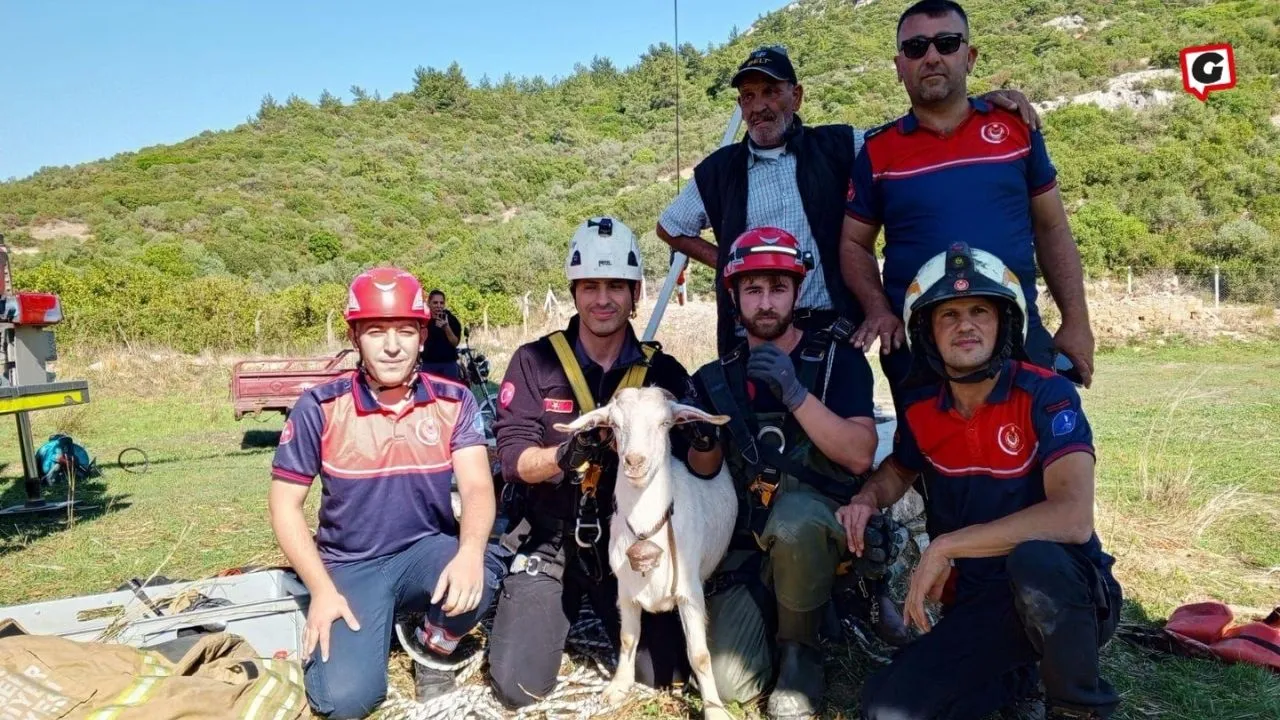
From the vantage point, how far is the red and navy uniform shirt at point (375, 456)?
4.46 m

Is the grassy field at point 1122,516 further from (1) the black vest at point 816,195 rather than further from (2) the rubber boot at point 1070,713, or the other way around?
(1) the black vest at point 816,195

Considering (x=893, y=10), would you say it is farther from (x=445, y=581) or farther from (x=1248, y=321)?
(x=445, y=581)

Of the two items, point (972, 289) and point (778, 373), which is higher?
point (972, 289)

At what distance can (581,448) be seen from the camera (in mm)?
3975

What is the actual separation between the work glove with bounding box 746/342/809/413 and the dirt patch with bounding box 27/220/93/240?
59.6 meters

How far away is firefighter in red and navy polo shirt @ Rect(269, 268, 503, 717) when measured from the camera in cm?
421

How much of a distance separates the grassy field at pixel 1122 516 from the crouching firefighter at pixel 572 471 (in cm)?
72

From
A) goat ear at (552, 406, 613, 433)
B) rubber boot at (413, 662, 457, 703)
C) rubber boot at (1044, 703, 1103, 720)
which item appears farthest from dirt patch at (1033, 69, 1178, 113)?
rubber boot at (413, 662, 457, 703)

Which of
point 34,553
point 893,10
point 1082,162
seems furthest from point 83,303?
point 893,10

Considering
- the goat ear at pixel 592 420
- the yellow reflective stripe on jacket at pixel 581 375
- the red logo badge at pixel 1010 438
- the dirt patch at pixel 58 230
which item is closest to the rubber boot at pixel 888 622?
the red logo badge at pixel 1010 438

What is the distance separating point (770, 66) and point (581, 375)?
7.81 ft

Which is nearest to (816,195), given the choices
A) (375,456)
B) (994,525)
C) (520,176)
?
(994,525)

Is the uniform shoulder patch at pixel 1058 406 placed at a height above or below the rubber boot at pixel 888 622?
above

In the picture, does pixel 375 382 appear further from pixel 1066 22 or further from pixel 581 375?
pixel 1066 22
